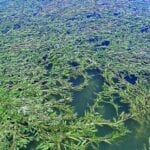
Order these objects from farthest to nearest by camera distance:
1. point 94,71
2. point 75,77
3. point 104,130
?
point 94,71 < point 75,77 < point 104,130

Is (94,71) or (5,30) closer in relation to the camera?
(94,71)

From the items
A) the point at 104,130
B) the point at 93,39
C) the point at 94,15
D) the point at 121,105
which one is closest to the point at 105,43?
the point at 93,39

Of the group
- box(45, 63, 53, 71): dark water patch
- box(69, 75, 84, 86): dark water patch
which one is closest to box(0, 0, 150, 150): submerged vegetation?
box(69, 75, 84, 86): dark water patch

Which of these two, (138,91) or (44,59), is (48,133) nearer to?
(138,91)

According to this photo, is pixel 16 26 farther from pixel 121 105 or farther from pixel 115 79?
pixel 121 105

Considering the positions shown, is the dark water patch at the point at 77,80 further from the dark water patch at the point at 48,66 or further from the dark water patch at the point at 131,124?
the dark water patch at the point at 131,124

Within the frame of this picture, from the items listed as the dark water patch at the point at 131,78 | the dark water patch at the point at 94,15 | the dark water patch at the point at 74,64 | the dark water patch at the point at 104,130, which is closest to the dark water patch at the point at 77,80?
the dark water patch at the point at 74,64

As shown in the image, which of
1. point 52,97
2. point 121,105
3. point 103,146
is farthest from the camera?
point 52,97
